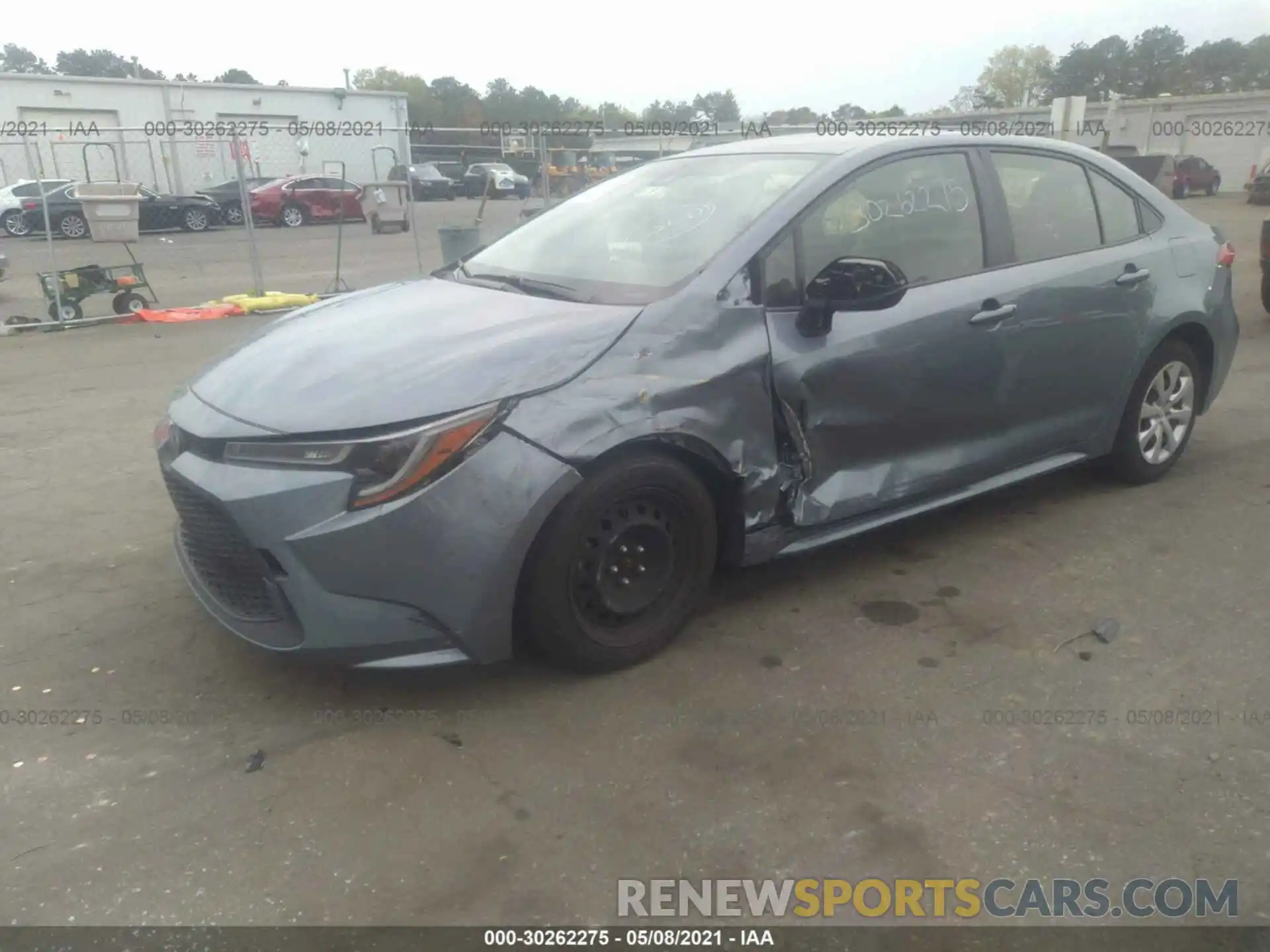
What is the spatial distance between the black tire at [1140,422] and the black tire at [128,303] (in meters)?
10.7

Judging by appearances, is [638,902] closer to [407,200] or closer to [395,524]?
[395,524]

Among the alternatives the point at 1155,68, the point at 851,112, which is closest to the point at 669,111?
the point at 851,112

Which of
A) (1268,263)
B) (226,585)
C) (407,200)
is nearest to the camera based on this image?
(226,585)

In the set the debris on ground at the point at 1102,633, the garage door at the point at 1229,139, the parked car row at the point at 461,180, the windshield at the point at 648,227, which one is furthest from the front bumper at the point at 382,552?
the garage door at the point at 1229,139

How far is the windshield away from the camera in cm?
356

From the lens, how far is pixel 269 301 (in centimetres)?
1177

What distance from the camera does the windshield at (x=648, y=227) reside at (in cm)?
356

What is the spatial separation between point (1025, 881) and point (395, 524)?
1.86 meters

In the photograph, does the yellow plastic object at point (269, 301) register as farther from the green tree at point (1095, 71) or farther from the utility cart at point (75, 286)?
the green tree at point (1095, 71)

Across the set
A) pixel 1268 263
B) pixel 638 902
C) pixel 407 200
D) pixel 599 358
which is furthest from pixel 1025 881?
pixel 407 200

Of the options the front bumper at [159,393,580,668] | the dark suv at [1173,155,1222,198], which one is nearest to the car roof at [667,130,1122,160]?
the front bumper at [159,393,580,668]

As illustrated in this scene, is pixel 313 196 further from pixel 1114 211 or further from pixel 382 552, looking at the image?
pixel 382 552

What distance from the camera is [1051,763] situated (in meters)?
2.87

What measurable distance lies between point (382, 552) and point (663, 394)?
1.00 meters
